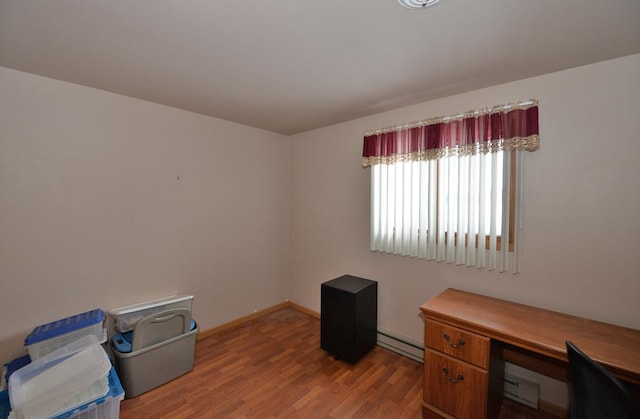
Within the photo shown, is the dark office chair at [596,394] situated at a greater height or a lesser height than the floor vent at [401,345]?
greater

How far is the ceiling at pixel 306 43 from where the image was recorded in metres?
→ 1.19

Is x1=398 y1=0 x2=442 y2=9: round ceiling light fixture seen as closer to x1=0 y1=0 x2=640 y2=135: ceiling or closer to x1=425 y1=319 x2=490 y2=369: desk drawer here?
Result: x1=0 y1=0 x2=640 y2=135: ceiling

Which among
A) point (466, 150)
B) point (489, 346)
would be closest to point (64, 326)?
point (489, 346)

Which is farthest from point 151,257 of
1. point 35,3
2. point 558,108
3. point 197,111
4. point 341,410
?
point 558,108

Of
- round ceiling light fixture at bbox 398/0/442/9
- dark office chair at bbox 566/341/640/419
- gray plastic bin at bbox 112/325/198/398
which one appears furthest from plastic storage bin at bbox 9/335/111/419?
round ceiling light fixture at bbox 398/0/442/9

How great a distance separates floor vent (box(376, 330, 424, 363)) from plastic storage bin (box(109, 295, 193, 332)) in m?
1.87

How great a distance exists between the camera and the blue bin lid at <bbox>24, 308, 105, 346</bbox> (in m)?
1.67

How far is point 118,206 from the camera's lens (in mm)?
2230

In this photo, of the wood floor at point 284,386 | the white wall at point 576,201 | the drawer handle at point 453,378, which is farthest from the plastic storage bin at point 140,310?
the white wall at point 576,201

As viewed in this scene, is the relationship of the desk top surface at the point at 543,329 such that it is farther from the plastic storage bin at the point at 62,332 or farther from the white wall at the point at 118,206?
the plastic storage bin at the point at 62,332

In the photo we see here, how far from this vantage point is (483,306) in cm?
183

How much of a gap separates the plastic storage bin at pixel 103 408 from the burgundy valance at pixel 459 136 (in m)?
2.54

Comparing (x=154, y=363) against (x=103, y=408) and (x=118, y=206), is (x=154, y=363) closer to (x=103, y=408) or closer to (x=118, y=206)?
(x=103, y=408)

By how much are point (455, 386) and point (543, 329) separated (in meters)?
0.63
